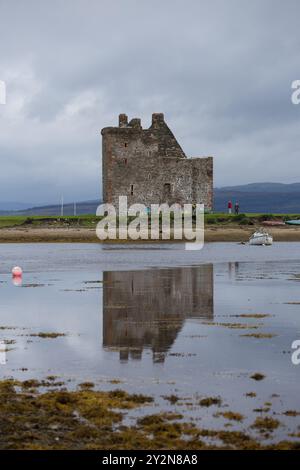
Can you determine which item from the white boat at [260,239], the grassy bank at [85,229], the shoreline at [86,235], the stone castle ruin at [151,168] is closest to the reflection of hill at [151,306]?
the white boat at [260,239]

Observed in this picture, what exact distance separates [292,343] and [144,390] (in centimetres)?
487

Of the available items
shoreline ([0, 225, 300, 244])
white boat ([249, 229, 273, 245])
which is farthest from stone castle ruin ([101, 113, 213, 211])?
white boat ([249, 229, 273, 245])

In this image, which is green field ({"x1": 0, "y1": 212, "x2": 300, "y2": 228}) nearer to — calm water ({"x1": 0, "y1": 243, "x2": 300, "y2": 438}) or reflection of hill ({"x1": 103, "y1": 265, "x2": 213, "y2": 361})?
calm water ({"x1": 0, "y1": 243, "x2": 300, "y2": 438})

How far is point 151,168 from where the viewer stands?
77.0 metres

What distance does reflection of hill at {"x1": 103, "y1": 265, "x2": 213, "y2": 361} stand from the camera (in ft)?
52.7

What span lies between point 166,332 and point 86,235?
47042 millimetres

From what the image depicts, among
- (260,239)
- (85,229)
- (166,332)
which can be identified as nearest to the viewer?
(166,332)

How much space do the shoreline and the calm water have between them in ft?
89.2

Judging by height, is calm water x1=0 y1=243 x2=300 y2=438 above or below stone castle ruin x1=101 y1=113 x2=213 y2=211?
below

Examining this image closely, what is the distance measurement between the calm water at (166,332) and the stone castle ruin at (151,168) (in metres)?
41.4

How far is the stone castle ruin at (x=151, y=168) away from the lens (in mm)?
76000

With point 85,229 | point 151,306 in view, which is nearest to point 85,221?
point 85,229

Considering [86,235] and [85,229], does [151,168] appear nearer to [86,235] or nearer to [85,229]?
[85,229]
